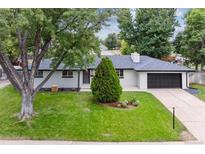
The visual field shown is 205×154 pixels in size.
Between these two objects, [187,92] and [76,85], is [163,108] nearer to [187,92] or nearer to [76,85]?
[187,92]

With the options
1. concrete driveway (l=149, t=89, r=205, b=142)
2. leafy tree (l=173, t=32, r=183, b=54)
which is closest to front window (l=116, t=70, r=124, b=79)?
concrete driveway (l=149, t=89, r=205, b=142)

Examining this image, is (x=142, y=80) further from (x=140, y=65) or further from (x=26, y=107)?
(x=26, y=107)

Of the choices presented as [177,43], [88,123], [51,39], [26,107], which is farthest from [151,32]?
[26,107]

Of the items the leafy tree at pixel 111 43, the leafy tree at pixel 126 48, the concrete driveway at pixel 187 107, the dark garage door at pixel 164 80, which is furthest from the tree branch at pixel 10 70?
the leafy tree at pixel 111 43

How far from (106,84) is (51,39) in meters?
2.80

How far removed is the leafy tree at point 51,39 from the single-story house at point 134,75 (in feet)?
17.7

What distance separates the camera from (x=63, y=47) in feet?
31.6

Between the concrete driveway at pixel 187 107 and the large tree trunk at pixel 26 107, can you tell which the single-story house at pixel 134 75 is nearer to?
the concrete driveway at pixel 187 107

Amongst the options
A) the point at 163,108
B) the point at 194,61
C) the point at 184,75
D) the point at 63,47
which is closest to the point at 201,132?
the point at 163,108

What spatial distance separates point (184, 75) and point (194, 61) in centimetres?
427

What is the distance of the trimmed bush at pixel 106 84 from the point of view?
11.0 metres

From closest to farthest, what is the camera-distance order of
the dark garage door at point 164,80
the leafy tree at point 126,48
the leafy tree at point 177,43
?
1. the dark garage door at point 164,80
2. the leafy tree at point 177,43
3. the leafy tree at point 126,48

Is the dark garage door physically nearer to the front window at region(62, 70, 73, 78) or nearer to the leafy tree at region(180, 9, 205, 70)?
the leafy tree at region(180, 9, 205, 70)

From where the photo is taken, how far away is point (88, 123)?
9.11 m
